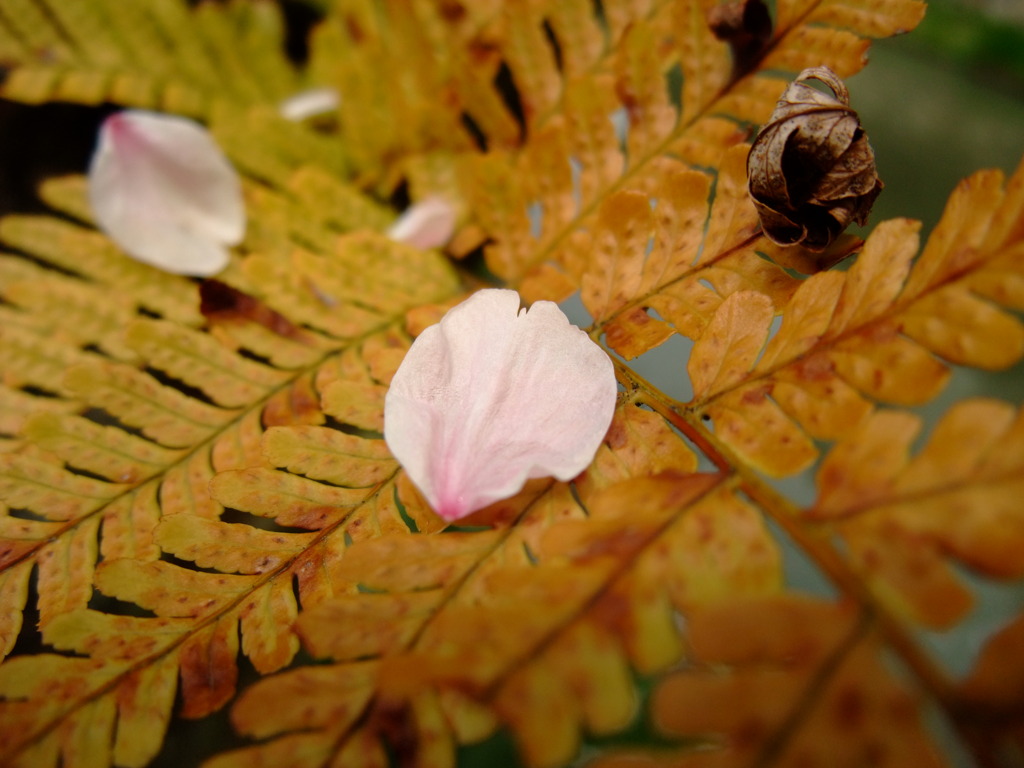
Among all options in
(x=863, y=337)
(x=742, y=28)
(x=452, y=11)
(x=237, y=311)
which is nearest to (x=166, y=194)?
(x=237, y=311)

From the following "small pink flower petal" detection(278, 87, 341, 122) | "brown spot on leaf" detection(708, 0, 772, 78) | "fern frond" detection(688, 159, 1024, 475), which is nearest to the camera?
"fern frond" detection(688, 159, 1024, 475)

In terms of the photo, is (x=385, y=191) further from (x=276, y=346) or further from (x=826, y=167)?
(x=826, y=167)

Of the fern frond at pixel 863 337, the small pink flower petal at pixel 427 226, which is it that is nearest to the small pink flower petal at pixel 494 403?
the fern frond at pixel 863 337

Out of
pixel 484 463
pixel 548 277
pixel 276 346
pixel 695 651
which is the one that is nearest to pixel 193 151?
pixel 276 346

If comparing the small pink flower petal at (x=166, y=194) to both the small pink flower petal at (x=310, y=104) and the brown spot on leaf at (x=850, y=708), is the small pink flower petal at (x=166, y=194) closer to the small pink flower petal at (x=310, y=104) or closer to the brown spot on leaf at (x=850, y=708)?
the small pink flower petal at (x=310, y=104)

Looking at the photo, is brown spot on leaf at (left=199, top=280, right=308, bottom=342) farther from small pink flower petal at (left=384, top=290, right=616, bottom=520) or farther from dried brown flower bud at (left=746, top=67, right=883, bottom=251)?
dried brown flower bud at (left=746, top=67, right=883, bottom=251)

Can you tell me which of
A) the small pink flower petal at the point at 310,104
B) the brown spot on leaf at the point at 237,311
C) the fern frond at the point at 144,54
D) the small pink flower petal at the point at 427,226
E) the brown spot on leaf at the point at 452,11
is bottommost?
the small pink flower petal at the point at 427,226

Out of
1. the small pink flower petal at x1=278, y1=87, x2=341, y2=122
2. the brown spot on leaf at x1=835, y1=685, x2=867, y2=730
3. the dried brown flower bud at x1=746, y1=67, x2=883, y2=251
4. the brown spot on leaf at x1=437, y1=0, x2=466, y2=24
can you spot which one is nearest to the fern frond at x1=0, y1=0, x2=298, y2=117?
the small pink flower petal at x1=278, y1=87, x2=341, y2=122

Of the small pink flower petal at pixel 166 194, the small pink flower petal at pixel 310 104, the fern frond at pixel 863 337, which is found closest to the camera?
the fern frond at pixel 863 337
